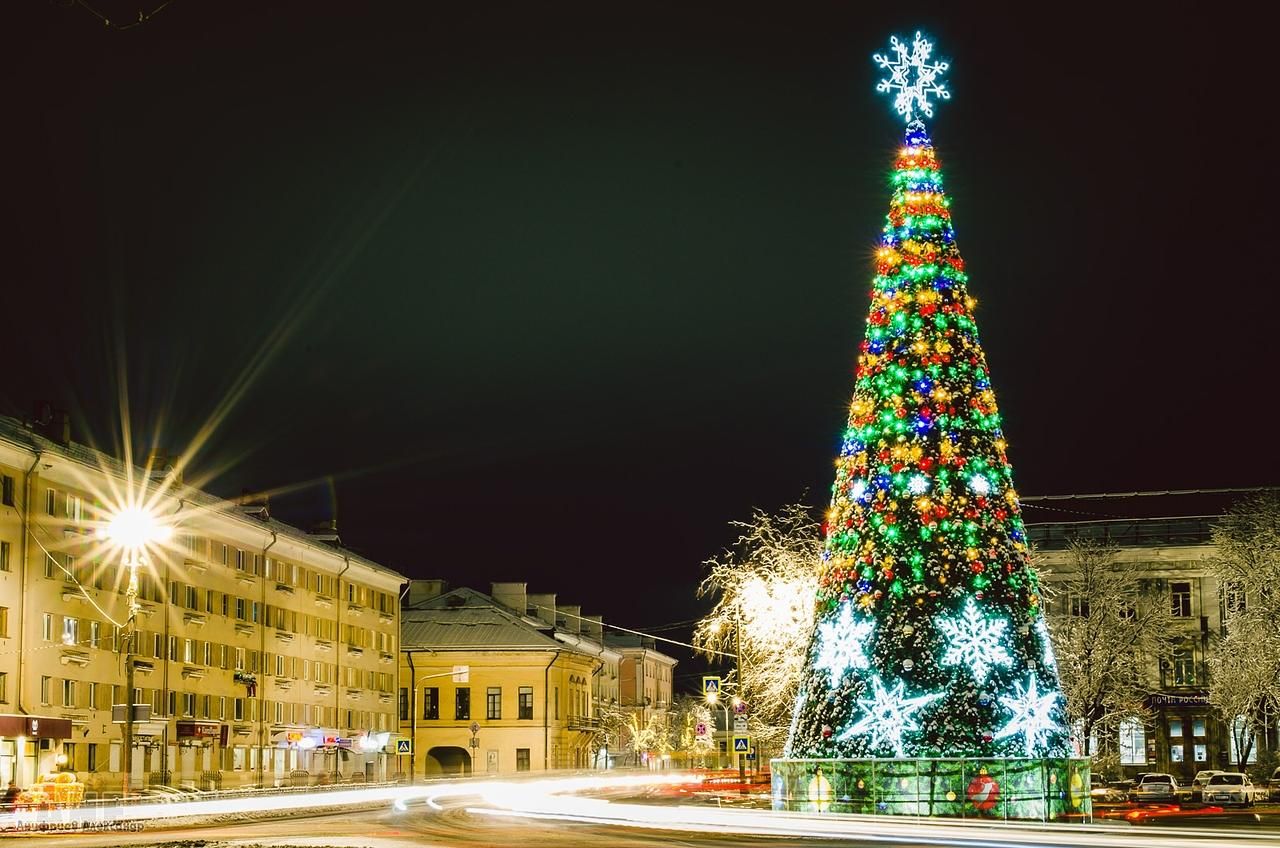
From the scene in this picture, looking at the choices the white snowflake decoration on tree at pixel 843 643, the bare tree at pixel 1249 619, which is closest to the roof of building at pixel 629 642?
the bare tree at pixel 1249 619

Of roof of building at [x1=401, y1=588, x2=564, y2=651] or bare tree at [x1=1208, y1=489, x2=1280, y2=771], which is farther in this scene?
roof of building at [x1=401, y1=588, x2=564, y2=651]

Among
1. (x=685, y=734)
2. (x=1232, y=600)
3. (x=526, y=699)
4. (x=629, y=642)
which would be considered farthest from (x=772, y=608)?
(x=629, y=642)

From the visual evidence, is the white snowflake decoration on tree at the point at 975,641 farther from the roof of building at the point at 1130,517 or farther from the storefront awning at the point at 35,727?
the roof of building at the point at 1130,517

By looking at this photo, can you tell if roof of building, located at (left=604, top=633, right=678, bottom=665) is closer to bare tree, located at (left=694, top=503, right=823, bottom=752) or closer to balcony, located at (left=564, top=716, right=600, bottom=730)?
balcony, located at (left=564, top=716, right=600, bottom=730)

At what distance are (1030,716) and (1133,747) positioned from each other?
57.6 meters

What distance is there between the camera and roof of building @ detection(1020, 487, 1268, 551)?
89.5 meters

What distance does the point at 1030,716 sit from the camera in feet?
115

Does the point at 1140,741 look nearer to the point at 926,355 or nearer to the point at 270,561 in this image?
the point at 270,561

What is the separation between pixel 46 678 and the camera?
56.1 meters

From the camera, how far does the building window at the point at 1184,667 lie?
8744 centimetres

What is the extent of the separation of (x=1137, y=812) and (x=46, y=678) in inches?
1387

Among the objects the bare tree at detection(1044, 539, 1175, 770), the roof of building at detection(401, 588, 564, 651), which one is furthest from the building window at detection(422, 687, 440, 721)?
the bare tree at detection(1044, 539, 1175, 770)

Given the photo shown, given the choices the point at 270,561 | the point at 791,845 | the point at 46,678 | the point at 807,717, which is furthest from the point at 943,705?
the point at 270,561

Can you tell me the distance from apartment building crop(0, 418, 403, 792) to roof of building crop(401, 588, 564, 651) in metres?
15.3
